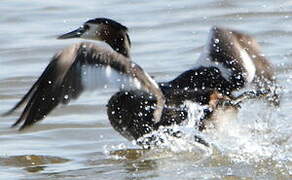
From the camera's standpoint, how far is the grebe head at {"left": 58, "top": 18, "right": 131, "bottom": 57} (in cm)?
835

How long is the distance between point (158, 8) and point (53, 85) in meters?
5.81

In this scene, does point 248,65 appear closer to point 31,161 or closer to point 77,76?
point 77,76

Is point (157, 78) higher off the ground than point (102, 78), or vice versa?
point (102, 78)

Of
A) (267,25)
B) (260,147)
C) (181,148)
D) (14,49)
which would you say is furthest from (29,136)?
(267,25)

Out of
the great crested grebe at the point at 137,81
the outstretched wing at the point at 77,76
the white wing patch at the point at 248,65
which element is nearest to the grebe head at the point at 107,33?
the great crested grebe at the point at 137,81

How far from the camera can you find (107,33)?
332 inches

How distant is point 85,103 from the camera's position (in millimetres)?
9531

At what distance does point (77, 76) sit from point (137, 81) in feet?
1.36

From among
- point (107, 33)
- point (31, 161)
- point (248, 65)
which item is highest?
point (107, 33)

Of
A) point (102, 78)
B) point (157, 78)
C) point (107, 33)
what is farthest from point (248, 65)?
point (157, 78)

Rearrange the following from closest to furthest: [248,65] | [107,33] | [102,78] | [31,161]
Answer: [102,78] < [31,161] < [248,65] < [107,33]

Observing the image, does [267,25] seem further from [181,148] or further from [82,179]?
[82,179]

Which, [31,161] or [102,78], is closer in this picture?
[102,78]

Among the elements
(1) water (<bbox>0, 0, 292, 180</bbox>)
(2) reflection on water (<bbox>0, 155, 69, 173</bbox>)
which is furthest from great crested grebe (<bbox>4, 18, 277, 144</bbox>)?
(2) reflection on water (<bbox>0, 155, 69, 173</bbox>)
